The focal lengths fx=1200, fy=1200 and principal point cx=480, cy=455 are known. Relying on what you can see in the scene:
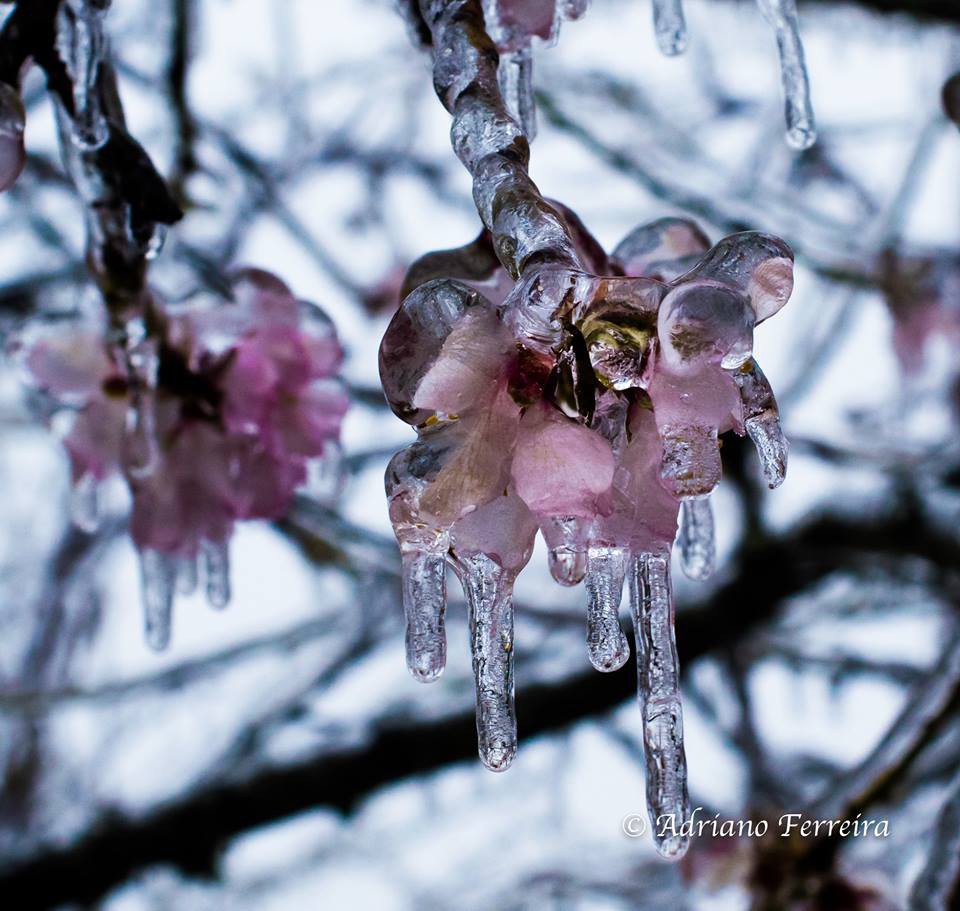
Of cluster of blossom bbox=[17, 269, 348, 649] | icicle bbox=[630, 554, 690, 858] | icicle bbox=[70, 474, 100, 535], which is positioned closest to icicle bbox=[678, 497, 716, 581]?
icicle bbox=[630, 554, 690, 858]

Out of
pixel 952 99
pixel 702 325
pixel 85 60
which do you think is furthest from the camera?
pixel 952 99

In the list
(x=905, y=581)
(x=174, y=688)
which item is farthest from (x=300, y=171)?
(x=905, y=581)

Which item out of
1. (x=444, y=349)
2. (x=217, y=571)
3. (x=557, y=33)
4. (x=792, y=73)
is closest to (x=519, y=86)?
(x=557, y=33)

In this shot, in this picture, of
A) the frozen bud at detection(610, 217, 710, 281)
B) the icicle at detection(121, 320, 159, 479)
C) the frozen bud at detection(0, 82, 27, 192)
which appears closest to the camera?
the frozen bud at detection(0, 82, 27, 192)

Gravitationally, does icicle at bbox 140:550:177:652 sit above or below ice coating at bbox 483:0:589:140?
below

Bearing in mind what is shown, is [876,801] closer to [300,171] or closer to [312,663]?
[312,663]

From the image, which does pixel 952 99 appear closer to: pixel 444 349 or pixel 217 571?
pixel 444 349

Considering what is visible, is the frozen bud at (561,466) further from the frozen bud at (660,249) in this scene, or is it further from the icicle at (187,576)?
the icicle at (187,576)

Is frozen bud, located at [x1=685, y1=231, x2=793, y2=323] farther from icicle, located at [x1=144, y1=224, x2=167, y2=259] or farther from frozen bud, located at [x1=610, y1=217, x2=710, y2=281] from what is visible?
icicle, located at [x1=144, y1=224, x2=167, y2=259]
